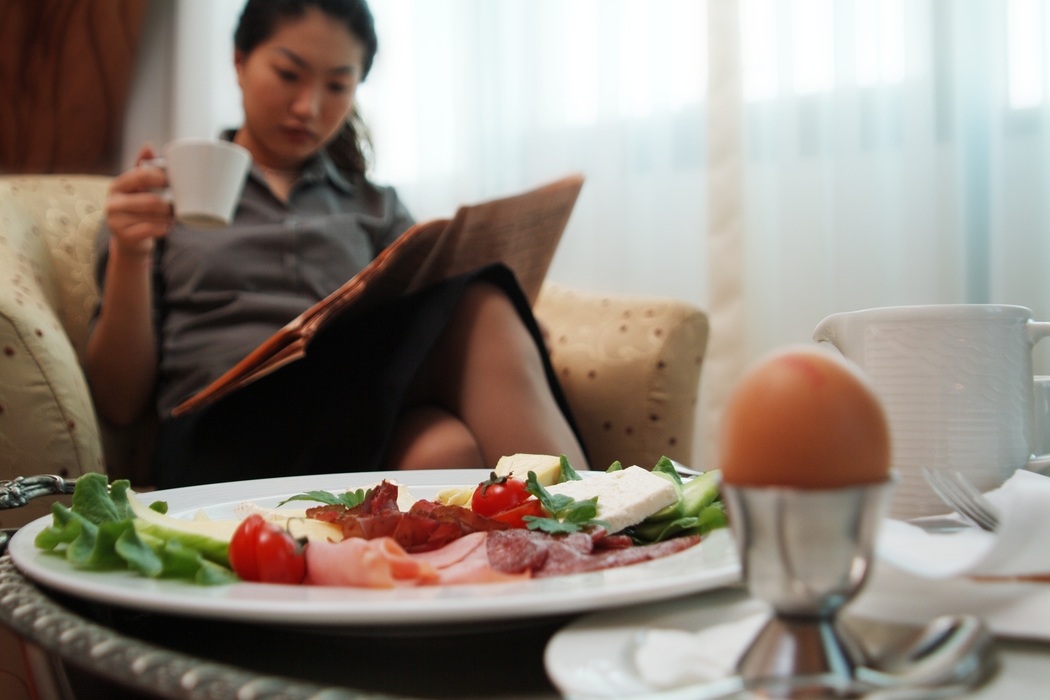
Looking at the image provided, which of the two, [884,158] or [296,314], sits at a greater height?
[884,158]

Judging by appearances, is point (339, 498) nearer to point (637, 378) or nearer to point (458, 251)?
point (458, 251)

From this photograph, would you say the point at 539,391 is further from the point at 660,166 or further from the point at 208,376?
the point at 660,166

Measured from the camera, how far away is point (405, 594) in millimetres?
324

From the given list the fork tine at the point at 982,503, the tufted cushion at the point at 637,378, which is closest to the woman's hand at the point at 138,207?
the tufted cushion at the point at 637,378

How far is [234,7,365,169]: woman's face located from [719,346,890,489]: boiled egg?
60.5 inches

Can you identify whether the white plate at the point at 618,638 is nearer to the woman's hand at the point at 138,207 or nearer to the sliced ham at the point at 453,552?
the sliced ham at the point at 453,552

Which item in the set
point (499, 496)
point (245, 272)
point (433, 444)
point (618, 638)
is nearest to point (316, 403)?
point (433, 444)

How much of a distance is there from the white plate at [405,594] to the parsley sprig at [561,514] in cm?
6

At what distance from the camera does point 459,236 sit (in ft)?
3.77

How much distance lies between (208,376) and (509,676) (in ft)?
3.97

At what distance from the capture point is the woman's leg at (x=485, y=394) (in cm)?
107

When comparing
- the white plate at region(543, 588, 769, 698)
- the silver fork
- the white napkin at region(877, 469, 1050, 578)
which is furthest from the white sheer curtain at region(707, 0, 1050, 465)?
the white plate at region(543, 588, 769, 698)

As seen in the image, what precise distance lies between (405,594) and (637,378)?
1053 mm

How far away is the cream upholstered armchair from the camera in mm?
1008
